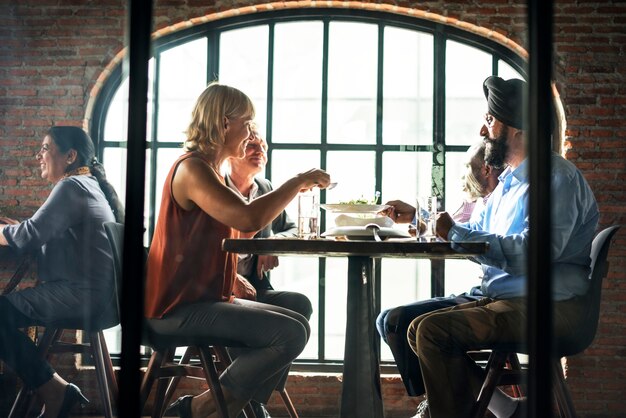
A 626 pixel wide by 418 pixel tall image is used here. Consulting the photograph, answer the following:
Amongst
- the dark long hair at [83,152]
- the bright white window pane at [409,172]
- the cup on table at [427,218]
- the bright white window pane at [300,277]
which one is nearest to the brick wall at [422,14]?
the bright white window pane at [300,277]

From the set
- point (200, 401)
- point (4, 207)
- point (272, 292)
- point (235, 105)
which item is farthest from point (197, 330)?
point (4, 207)

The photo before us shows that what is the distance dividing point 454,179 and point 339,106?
2.55 feet

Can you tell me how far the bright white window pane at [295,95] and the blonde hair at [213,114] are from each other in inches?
80.0

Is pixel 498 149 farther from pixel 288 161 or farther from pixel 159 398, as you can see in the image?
pixel 288 161

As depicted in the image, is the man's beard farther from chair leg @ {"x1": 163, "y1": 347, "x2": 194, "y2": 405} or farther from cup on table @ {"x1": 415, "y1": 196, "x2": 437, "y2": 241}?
chair leg @ {"x1": 163, "y1": 347, "x2": 194, "y2": 405}

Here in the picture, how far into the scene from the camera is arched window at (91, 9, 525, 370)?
→ 14.4 ft

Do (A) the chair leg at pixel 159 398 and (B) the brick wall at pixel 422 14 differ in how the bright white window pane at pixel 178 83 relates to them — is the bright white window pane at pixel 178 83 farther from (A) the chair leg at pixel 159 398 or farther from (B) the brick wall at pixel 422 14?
(A) the chair leg at pixel 159 398

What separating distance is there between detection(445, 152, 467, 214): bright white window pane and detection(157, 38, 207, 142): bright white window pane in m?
1.49

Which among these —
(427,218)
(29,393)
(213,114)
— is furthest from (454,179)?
(29,393)

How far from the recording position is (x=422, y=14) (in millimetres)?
4359

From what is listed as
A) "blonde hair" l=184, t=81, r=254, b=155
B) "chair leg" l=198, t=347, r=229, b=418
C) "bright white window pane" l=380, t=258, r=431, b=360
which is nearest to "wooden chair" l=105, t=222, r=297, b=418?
"chair leg" l=198, t=347, r=229, b=418

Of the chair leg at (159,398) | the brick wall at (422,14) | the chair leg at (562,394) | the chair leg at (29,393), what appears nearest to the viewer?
the chair leg at (562,394)

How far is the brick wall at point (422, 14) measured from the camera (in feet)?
13.5

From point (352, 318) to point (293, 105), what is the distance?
2344 millimetres
